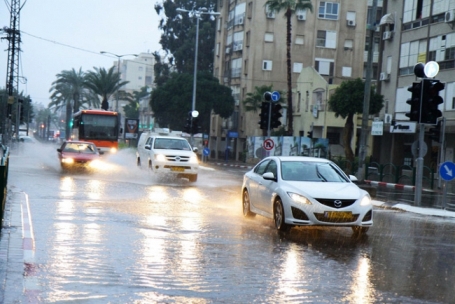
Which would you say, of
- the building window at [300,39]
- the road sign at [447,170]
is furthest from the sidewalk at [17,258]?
the building window at [300,39]

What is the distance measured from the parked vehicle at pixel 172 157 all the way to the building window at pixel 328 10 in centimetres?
4816

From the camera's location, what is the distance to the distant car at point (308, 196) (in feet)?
43.0

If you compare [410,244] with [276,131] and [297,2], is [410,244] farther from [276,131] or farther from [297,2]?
[276,131]

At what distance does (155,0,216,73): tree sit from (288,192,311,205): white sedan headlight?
249ft

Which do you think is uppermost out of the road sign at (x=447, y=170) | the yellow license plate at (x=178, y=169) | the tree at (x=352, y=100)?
the tree at (x=352, y=100)

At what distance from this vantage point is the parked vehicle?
2830cm

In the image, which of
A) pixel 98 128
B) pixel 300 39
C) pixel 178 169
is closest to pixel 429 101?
pixel 178 169

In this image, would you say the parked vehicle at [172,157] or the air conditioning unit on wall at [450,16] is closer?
the parked vehicle at [172,157]

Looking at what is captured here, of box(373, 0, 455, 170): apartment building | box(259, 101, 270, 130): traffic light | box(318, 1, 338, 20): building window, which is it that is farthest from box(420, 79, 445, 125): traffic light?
box(318, 1, 338, 20): building window

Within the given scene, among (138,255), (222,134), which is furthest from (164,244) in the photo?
(222,134)

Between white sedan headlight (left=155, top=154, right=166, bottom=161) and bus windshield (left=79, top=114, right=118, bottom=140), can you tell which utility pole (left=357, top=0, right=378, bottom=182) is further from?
bus windshield (left=79, top=114, right=118, bottom=140)

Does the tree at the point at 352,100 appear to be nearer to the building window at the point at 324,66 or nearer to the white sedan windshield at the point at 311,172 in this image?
the building window at the point at 324,66

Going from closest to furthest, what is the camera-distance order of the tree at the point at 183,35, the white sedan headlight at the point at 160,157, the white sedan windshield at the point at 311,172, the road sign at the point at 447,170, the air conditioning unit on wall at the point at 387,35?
the white sedan windshield at the point at 311,172, the road sign at the point at 447,170, the white sedan headlight at the point at 160,157, the air conditioning unit on wall at the point at 387,35, the tree at the point at 183,35

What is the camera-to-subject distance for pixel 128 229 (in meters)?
13.0
